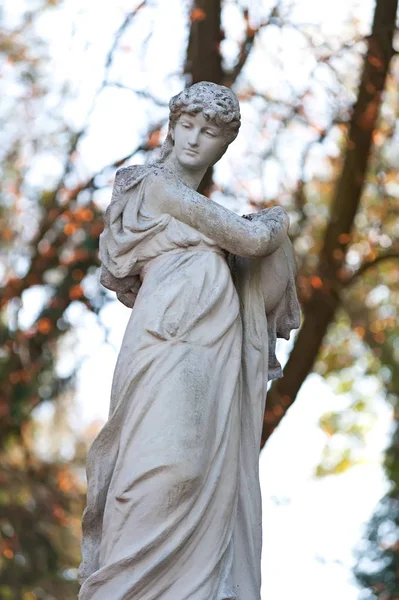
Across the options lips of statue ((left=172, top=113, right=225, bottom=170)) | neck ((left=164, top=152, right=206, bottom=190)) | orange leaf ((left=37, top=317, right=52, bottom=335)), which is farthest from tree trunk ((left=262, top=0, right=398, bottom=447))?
lips of statue ((left=172, top=113, right=225, bottom=170))

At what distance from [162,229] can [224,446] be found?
1062 mm

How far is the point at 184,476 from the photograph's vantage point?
5879 millimetres

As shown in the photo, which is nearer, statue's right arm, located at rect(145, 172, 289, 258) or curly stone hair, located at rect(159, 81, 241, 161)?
statue's right arm, located at rect(145, 172, 289, 258)

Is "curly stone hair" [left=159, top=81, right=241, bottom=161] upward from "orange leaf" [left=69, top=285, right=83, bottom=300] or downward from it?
upward

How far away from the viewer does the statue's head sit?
21.5 ft

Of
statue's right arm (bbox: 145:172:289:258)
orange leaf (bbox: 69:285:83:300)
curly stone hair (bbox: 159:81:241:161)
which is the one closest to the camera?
statue's right arm (bbox: 145:172:289:258)

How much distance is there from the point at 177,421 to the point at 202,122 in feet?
4.75

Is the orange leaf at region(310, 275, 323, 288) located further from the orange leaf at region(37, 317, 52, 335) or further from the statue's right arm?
the statue's right arm

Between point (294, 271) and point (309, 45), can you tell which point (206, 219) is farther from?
point (309, 45)

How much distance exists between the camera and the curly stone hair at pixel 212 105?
6539 mm

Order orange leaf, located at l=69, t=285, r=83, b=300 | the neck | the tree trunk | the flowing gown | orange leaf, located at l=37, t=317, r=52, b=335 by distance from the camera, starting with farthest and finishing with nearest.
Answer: orange leaf, located at l=37, t=317, r=52, b=335 < orange leaf, located at l=69, t=285, r=83, b=300 < the tree trunk < the neck < the flowing gown

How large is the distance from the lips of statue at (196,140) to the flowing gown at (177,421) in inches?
8.1

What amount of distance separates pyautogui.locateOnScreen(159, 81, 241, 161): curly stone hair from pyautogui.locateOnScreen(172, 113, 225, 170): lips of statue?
0.03 metres

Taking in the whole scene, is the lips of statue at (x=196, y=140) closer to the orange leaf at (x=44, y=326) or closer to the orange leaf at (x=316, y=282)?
the orange leaf at (x=316, y=282)
